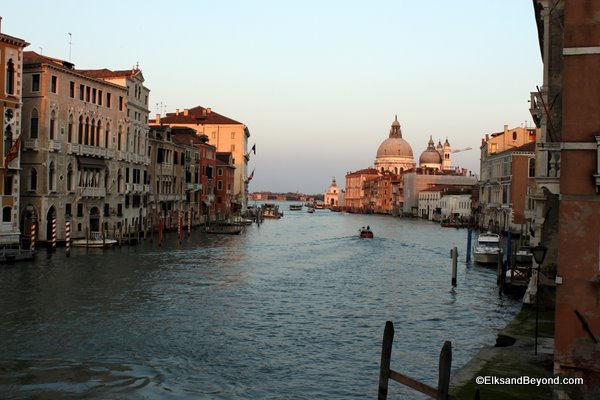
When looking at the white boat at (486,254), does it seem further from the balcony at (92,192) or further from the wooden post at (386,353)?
the wooden post at (386,353)

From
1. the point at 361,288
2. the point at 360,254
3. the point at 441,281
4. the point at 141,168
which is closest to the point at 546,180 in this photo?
the point at 361,288

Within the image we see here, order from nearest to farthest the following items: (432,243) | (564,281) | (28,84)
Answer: (564,281) < (28,84) < (432,243)

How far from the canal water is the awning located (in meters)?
7.06

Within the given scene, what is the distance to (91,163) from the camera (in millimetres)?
38531

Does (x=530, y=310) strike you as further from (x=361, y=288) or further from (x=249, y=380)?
(x=361, y=288)

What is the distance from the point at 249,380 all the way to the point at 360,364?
2.70 m

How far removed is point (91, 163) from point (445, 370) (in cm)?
3340

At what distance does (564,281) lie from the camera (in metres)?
9.40

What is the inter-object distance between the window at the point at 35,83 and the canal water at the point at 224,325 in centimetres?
917

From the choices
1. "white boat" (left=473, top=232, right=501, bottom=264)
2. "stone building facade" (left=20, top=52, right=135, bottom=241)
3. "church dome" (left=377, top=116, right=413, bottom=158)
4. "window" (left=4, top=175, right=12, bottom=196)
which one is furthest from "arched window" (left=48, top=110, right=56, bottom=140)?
"church dome" (left=377, top=116, right=413, bottom=158)

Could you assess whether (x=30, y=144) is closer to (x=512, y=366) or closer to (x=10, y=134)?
(x=10, y=134)

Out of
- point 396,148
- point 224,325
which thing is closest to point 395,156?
point 396,148

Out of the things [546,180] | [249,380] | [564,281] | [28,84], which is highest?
[28,84]

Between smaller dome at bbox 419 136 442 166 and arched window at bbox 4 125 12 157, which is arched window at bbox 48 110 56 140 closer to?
arched window at bbox 4 125 12 157
